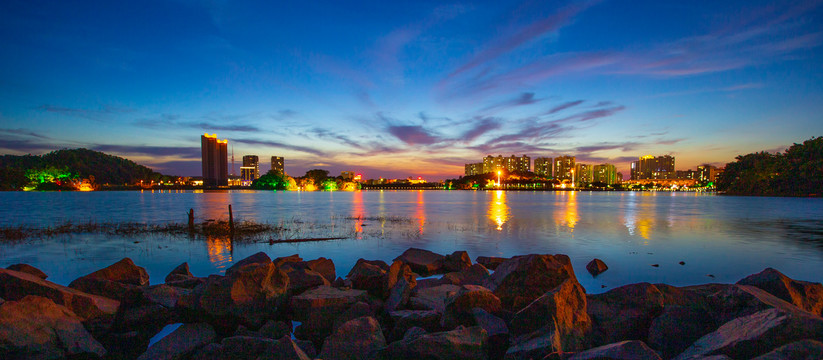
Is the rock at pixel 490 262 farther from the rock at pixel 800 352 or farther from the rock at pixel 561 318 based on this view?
the rock at pixel 800 352

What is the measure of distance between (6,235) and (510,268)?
32.7m

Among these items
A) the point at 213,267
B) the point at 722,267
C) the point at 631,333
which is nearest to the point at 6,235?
the point at 213,267

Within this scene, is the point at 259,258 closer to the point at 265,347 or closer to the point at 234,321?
the point at 234,321

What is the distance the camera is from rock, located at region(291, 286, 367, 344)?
741cm

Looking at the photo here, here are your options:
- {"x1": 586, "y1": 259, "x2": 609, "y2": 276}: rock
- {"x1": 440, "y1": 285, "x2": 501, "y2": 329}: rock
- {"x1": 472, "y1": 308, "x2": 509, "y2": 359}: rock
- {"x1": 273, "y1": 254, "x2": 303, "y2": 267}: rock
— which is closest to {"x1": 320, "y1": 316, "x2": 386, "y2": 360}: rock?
{"x1": 440, "y1": 285, "x2": 501, "y2": 329}: rock

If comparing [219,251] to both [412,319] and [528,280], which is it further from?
[528,280]

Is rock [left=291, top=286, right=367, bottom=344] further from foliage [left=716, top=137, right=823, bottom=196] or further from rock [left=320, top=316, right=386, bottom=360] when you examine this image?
foliage [left=716, top=137, right=823, bottom=196]

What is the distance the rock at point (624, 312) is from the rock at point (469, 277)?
311 cm

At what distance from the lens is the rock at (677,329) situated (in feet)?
20.4

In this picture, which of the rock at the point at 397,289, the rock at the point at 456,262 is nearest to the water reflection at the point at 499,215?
the rock at the point at 456,262

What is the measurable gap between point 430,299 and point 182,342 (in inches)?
180

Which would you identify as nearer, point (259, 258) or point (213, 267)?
point (259, 258)

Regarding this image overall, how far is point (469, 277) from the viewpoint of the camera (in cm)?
1083

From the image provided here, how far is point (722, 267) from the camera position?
1748 centimetres
